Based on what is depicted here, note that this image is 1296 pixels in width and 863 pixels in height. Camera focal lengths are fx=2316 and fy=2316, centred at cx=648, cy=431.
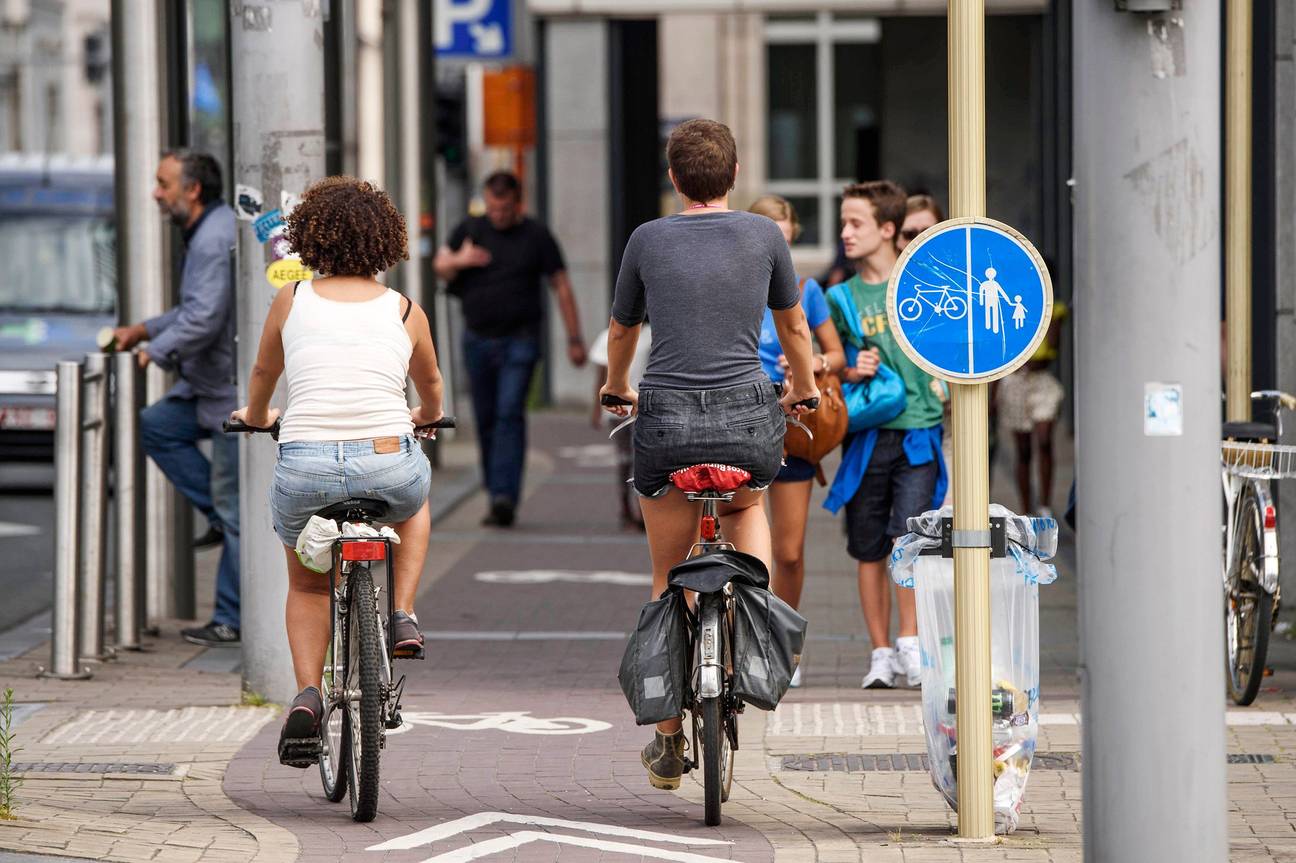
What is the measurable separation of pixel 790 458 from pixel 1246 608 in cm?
162

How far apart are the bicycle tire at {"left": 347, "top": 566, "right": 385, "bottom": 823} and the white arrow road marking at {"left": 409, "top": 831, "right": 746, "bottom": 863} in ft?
1.20


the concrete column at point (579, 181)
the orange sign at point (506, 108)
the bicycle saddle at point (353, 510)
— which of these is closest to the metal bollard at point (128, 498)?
the bicycle saddle at point (353, 510)

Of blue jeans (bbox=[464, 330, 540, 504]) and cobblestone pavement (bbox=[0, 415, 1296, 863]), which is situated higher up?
blue jeans (bbox=[464, 330, 540, 504])

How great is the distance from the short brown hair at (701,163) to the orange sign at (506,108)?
1481 cm

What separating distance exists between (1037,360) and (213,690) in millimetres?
→ 6463

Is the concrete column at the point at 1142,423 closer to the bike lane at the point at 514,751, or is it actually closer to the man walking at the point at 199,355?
the bike lane at the point at 514,751

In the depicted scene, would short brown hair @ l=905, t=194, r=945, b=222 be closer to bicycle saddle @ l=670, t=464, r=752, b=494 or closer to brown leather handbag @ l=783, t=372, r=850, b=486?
brown leather handbag @ l=783, t=372, r=850, b=486

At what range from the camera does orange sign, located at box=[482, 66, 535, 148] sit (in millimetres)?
20812

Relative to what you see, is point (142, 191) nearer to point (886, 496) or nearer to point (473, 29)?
point (886, 496)

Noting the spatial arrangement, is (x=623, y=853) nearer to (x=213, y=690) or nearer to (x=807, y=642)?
(x=213, y=690)

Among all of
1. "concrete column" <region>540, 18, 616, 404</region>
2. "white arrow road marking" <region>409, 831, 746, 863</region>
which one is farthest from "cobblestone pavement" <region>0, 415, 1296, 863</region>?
"concrete column" <region>540, 18, 616, 404</region>

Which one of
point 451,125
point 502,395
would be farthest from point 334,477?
point 451,125

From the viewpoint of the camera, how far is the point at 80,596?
28.1 ft

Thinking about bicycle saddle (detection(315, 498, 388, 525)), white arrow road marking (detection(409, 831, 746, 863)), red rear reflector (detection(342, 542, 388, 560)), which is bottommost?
white arrow road marking (detection(409, 831, 746, 863))
